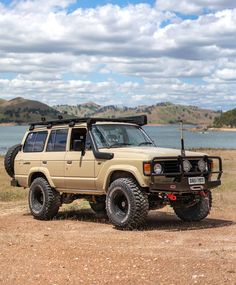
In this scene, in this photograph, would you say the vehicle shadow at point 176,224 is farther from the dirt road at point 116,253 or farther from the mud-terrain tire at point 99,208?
the mud-terrain tire at point 99,208

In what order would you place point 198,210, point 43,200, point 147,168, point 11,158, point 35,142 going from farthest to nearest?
point 11,158 → point 35,142 → point 43,200 → point 198,210 → point 147,168

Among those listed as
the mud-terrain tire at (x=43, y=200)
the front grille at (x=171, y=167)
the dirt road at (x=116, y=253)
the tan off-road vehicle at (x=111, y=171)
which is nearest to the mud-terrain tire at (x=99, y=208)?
the tan off-road vehicle at (x=111, y=171)

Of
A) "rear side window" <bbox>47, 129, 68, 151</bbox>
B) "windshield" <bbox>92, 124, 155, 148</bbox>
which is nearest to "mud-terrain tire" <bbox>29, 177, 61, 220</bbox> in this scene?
"rear side window" <bbox>47, 129, 68, 151</bbox>

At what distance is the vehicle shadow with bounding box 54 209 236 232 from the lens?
35.4 feet

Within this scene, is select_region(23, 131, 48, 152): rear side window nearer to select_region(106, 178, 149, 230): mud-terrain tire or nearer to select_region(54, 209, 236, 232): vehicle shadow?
select_region(54, 209, 236, 232): vehicle shadow

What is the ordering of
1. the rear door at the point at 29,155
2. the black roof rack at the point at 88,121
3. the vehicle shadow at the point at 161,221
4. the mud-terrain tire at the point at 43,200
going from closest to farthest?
the vehicle shadow at the point at 161,221 < the black roof rack at the point at 88,121 < the mud-terrain tire at the point at 43,200 < the rear door at the point at 29,155

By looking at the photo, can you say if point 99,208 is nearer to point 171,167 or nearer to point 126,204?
point 126,204

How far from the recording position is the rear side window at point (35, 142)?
1302cm

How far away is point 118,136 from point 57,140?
5.53 ft

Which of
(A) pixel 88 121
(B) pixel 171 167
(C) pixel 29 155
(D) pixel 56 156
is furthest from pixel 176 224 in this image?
(C) pixel 29 155

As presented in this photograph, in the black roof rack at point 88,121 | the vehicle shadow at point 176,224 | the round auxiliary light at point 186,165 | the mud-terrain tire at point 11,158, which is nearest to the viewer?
the round auxiliary light at point 186,165

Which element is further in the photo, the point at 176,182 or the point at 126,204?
the point at 126,204

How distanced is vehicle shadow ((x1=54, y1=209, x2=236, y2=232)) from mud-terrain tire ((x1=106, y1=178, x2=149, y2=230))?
1.27 feet

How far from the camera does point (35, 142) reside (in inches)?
521
